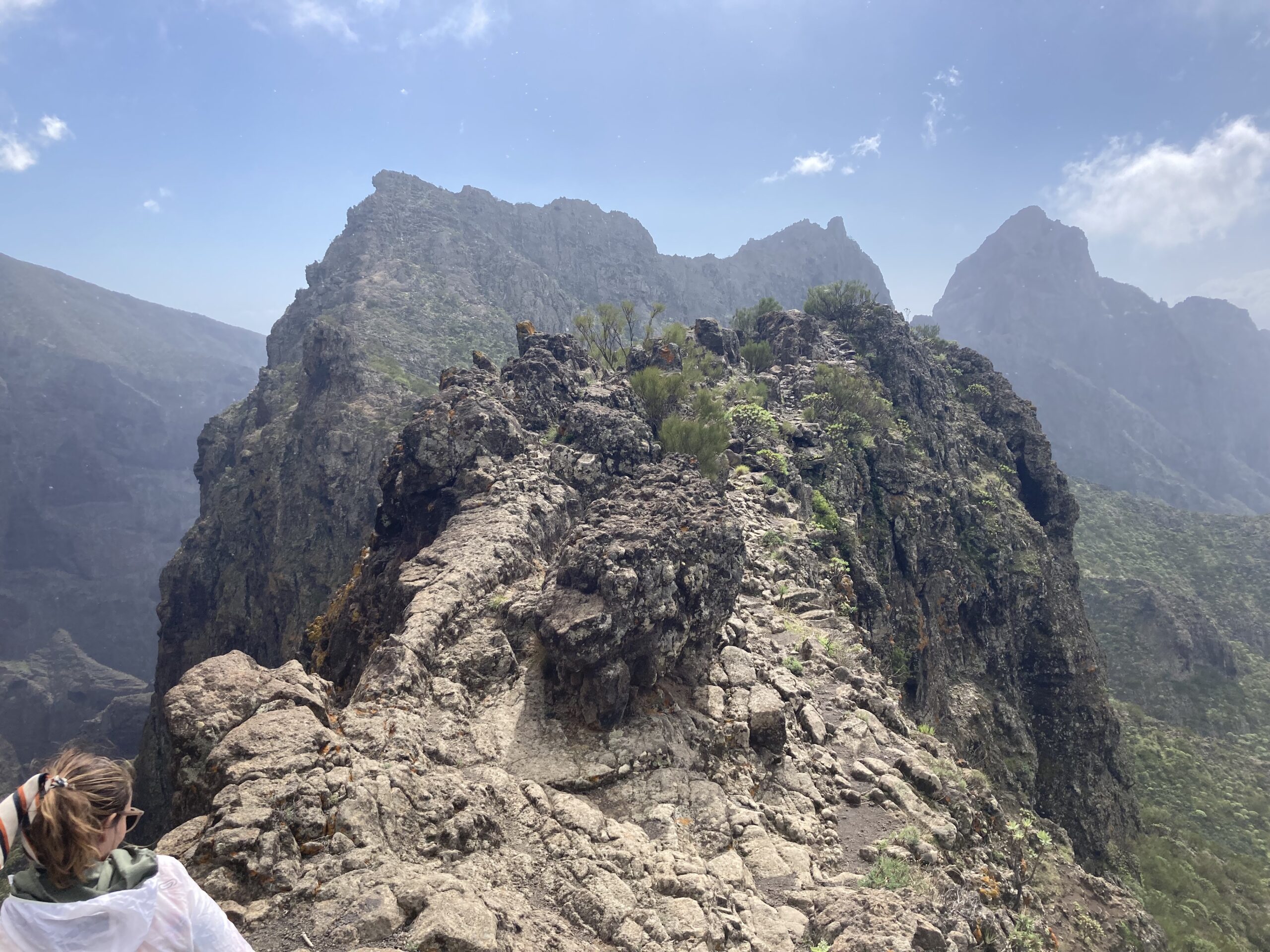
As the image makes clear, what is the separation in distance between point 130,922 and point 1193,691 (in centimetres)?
7196

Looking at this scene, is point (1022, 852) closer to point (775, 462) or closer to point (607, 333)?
point (775, 462)

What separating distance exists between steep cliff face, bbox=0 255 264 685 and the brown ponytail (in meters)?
129

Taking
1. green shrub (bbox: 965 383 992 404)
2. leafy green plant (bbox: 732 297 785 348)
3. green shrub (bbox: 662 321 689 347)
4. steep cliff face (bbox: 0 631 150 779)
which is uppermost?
leafy green plant (bbox: 732 297 785 348)

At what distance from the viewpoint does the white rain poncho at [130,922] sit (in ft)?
7.93

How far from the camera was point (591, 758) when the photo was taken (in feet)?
30.5

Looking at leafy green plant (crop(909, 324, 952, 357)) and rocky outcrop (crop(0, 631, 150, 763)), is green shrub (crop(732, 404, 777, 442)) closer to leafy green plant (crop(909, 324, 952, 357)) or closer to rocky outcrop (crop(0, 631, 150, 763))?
leafy green plant (crop(909, 324, 952, 357))

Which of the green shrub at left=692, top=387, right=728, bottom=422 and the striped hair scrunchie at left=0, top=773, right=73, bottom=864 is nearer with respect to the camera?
the striped hair scrunchie at left=0, top=773, right=73, bottom=864

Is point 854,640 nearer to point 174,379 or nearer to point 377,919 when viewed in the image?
Result: point 377,919

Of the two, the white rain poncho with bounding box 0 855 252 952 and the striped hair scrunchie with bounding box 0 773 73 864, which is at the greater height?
the striped hair scrunchie with bounding box 0 773 73 864

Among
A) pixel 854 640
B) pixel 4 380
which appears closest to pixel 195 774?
pixel 854 640

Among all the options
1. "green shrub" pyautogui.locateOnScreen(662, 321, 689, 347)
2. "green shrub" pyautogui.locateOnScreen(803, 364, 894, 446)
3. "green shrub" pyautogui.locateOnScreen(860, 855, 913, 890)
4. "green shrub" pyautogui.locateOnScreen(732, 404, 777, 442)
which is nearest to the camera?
"green shrub" pyautogui.locateOnScreen(860, 855, 913, 890)

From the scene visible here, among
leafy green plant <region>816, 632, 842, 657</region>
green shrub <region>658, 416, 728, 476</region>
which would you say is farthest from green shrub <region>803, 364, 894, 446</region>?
leafy green plant <region>816, 632, 842, 657</region>

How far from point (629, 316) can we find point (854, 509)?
28.8m

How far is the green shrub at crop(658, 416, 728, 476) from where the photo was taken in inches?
811
